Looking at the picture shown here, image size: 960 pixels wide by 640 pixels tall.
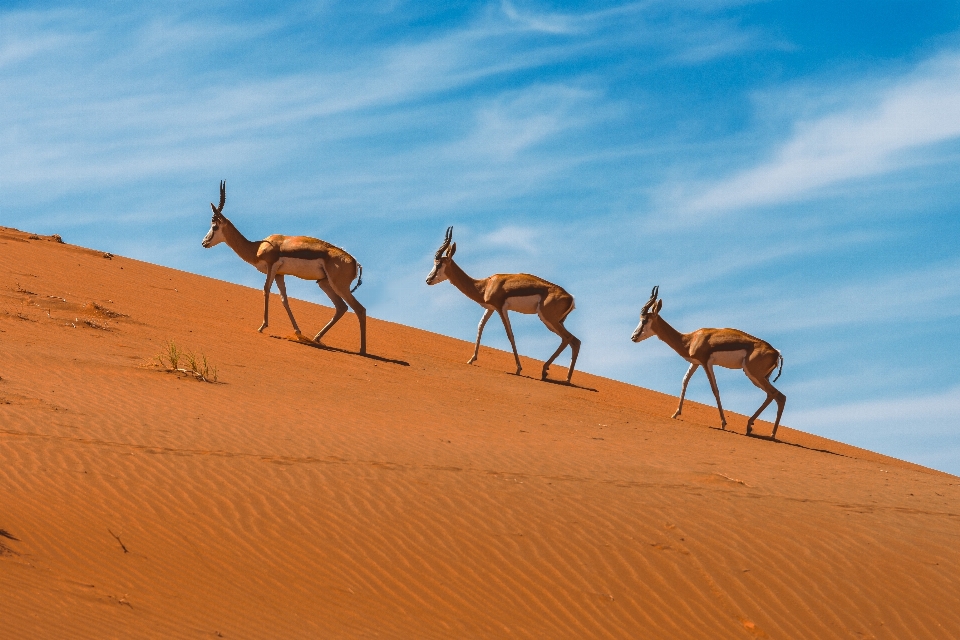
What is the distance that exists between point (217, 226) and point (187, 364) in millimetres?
6470

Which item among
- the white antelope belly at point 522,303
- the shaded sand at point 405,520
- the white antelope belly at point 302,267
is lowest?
the shaded sand at point 405,520

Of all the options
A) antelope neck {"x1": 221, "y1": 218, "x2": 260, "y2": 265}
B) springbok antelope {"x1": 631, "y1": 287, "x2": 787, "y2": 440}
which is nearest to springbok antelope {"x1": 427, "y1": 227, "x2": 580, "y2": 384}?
springbok antelope {"x1": 631, "y1": 287, "x2": 787, "y2": 440}

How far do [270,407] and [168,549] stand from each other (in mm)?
6133

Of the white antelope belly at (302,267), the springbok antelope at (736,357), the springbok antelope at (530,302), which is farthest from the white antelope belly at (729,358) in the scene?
the white antelope belly at (302,267)

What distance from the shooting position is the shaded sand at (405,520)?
8.73m

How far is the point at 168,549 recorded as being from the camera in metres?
9.32

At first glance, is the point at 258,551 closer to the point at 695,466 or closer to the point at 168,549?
the point at 168,549

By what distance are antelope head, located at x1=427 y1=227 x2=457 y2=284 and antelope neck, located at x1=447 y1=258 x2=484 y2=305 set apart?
3.9 inches

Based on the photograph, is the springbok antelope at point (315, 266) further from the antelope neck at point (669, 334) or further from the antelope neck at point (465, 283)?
the antelope neck at point (669, 334)

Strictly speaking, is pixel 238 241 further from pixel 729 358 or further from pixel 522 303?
pixel 729 358

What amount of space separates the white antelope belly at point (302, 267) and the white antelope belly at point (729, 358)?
7.61 meters

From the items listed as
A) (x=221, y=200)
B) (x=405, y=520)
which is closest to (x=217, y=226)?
(x=221, y=200)

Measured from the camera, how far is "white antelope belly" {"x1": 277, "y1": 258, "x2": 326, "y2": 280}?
71.3 feet

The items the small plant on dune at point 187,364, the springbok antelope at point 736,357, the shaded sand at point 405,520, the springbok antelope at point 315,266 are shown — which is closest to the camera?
the shaded sand at point 405,520
